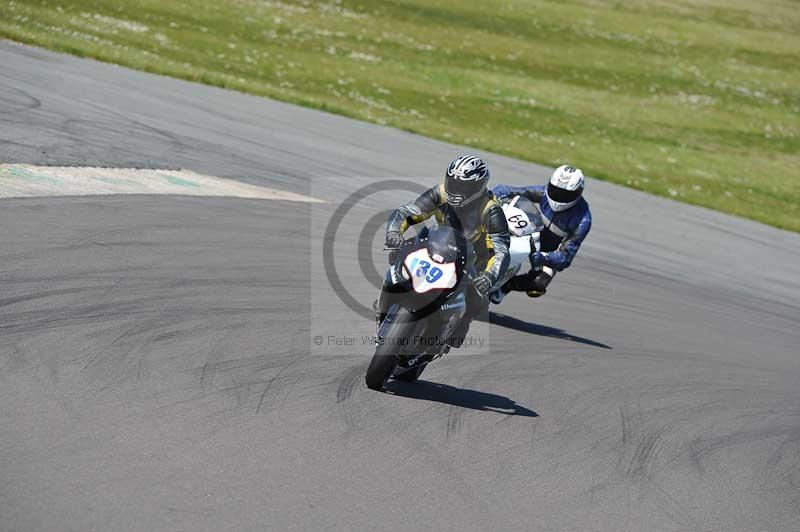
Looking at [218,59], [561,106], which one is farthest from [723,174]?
[218,59]

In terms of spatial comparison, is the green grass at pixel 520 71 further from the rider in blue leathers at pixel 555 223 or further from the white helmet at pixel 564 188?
the white helmet at pixel 564 188

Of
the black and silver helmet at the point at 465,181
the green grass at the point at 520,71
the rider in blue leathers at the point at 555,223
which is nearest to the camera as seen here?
the black and silver helmet at the point at 465,181

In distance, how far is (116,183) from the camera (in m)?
12.7

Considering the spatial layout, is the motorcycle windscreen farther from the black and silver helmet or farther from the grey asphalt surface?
the black and silver helmet

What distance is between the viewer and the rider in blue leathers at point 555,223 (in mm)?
11070

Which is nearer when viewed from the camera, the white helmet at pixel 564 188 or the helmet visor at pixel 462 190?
the helmet visor at pixel 462 190

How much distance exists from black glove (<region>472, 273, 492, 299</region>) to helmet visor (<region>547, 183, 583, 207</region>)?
370cm

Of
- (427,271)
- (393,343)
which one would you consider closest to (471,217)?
(427,271)

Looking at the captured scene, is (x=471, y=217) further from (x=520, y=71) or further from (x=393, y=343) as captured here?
(x=520, y=71)

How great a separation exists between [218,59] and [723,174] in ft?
47.8

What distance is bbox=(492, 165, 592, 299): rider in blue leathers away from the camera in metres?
11.1

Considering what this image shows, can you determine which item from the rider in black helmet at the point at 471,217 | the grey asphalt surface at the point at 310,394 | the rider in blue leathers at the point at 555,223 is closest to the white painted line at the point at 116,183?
the grey asphalt surface at the point at 310,394

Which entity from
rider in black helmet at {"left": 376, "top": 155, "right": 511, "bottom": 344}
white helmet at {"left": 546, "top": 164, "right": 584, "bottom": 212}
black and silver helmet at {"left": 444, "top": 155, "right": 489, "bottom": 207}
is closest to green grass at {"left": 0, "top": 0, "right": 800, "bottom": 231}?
white helmet at {"left": 546, "top": 164, "right": 584, "bottom": 212}

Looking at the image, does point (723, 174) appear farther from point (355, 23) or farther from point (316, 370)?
point (316, 370)
